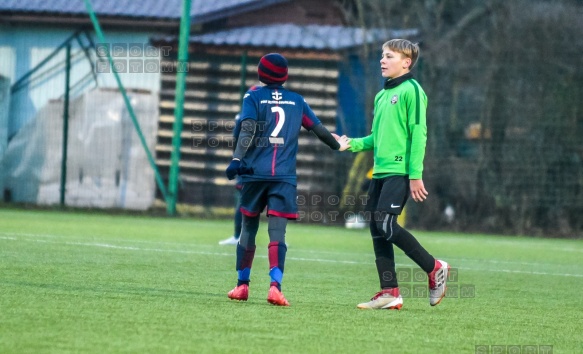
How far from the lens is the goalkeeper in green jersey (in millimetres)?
7500

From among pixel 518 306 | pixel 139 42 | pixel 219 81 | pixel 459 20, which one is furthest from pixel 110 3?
pixel 518 306

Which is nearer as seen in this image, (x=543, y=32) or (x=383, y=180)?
(x=383, y=180)

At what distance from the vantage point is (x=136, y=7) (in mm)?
23125

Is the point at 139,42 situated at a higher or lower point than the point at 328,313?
higher

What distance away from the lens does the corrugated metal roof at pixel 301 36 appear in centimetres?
2108

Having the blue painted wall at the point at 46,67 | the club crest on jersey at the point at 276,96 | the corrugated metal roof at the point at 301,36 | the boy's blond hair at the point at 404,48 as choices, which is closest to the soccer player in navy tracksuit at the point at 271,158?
the club crest on jersey at the point at 276,96

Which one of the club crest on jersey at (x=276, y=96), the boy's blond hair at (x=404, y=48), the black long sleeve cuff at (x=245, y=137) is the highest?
the boy's blond hair at (x=404, y=48)

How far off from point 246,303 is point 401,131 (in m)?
1.40

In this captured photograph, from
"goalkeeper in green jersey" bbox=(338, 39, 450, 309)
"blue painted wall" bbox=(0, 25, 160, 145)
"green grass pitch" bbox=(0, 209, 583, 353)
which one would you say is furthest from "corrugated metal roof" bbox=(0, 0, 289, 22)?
"goalkeeper in green jersey" bbox=(338, 39, 450, 309)

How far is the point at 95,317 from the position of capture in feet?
20.2

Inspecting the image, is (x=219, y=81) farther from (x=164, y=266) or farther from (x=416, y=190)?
(x=416, y=190)

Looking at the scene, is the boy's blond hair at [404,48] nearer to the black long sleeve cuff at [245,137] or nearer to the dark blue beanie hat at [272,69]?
the dark blue beanie hat at [272,69]

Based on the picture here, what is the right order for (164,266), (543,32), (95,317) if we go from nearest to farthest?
(95,317) → (164,266) → (543,32)

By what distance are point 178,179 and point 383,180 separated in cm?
1351
